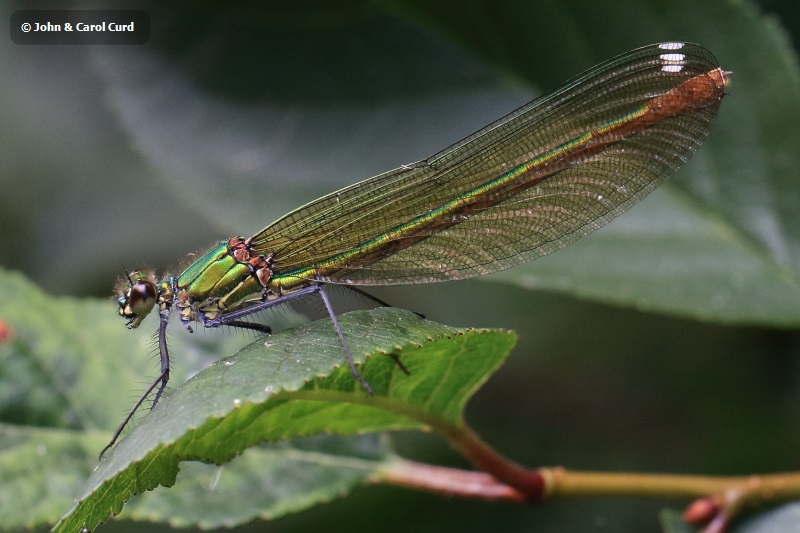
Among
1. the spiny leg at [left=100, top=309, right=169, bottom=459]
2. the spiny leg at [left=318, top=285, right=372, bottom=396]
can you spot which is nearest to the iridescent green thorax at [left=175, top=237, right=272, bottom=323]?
the spiny leg at [left=100, top=309, right=169, bottom=459]

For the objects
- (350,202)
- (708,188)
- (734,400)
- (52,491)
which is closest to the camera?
(52,491)

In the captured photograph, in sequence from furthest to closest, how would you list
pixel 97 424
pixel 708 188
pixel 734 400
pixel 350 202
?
pixel 734 400
pixel 708 188
pixel 350 202
pixel 97 424

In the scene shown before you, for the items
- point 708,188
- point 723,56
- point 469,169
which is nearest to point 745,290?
point 708,188

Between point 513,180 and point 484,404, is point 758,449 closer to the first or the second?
point 484,404

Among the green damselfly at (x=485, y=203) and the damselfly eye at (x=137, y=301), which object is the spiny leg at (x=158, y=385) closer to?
the green damselfly at (x=485, y=203)

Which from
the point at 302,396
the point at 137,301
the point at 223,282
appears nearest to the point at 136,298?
the point at 137,301
